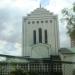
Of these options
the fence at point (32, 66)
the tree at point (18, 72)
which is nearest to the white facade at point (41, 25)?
the tree at point (18, 72)

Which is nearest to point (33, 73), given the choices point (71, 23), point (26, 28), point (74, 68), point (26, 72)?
point (26, 72)

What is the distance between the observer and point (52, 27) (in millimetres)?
67125

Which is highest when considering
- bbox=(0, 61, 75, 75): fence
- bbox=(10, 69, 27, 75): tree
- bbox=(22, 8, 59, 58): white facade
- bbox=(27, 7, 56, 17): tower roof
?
bbox=(27, 7, 56, 17): tower roof

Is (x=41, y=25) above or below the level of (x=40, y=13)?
below

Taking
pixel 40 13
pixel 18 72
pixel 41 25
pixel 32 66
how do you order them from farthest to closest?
pixel 41 25 → pixel 40 13 → pixel 18 72 → pixel 32 66

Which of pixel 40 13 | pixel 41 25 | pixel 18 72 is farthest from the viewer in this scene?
pixel 41 25

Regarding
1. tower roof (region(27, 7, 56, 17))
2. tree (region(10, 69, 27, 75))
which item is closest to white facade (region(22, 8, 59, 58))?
tower roof (region(27, 7, 56, 17))

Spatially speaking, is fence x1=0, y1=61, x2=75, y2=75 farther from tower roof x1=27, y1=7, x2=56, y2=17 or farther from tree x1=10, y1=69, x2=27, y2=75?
tower roof x1=27, y1=7, x2=56, y2=17

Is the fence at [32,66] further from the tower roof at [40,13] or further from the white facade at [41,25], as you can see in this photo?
the tower roof at [40,13]

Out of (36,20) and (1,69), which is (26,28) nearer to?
(36,20)

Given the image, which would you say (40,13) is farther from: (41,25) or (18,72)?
(18,72)

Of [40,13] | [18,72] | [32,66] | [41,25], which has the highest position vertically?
[40,13]

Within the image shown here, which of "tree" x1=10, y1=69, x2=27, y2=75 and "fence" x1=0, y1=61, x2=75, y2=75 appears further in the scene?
"tree" x1=10, y1=69, x2=27, y2=75

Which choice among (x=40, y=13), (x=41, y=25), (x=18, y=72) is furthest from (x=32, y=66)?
(x=41, y=25)
